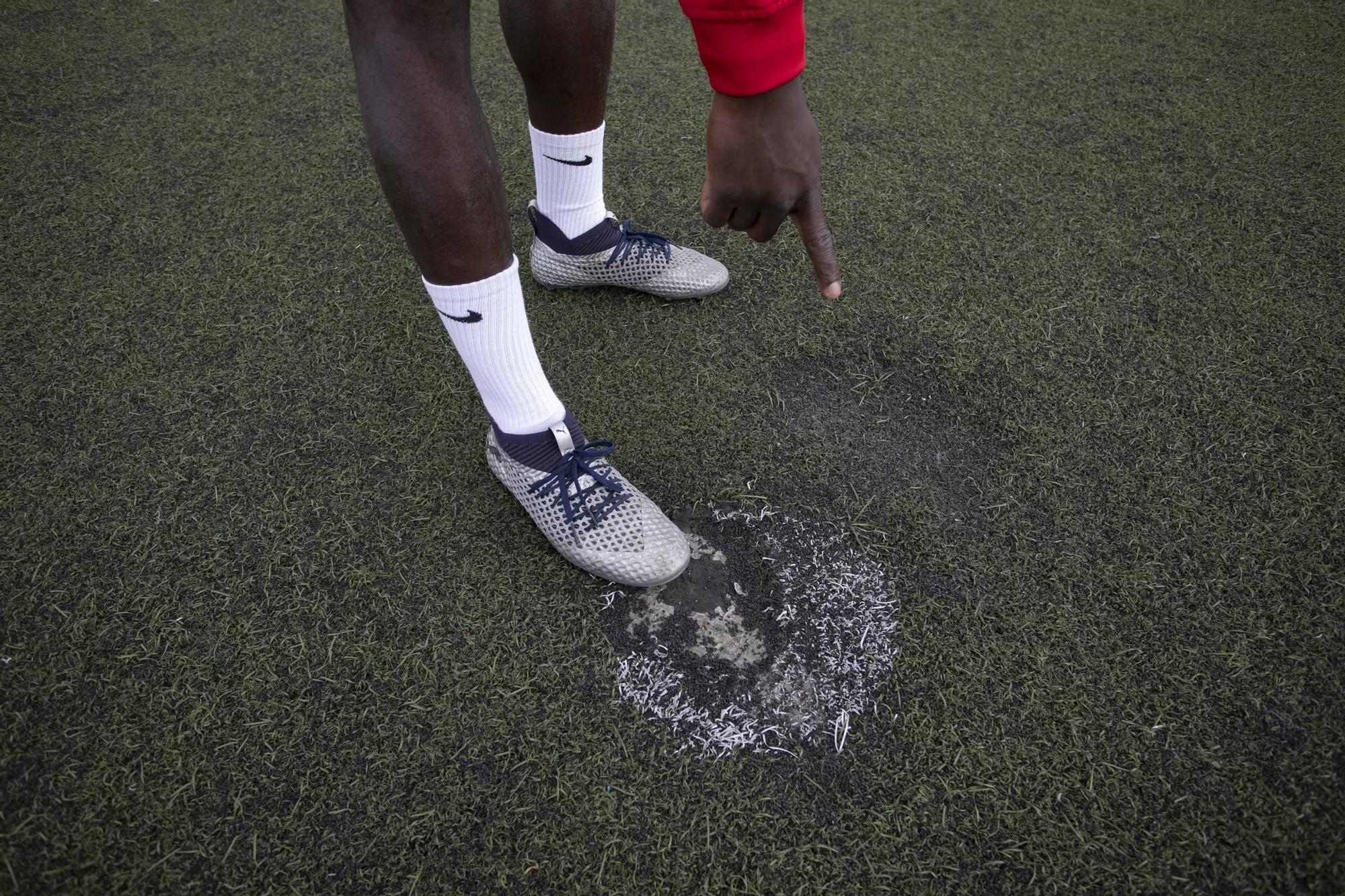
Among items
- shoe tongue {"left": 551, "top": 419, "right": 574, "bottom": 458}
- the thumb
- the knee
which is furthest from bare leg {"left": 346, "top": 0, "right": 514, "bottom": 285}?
the thumb

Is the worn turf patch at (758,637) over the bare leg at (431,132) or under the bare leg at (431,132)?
under

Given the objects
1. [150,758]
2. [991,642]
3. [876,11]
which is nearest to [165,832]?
[150,758]

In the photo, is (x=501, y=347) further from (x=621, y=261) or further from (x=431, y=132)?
(x=621, y=261)

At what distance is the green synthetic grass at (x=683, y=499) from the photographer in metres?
0.85

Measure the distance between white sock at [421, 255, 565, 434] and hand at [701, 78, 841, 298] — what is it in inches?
12.9

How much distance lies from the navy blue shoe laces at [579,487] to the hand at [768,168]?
17.0 inches

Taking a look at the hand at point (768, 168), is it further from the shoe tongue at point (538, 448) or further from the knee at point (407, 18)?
the shoe tongue at point (538, 448)

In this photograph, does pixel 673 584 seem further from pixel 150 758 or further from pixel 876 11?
pixel 876 11

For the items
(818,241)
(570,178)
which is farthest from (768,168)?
(570,178)

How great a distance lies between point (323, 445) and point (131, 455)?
0.95 ft

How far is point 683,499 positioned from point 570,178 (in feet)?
1.91

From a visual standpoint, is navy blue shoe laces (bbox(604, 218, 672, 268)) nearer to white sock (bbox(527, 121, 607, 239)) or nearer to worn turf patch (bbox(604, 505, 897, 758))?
white sock (bbox(527, 121, 607, 239))

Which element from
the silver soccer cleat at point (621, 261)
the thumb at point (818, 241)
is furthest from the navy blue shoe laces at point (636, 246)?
the thumb at point (818, 241)

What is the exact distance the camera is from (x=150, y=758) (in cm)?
89
